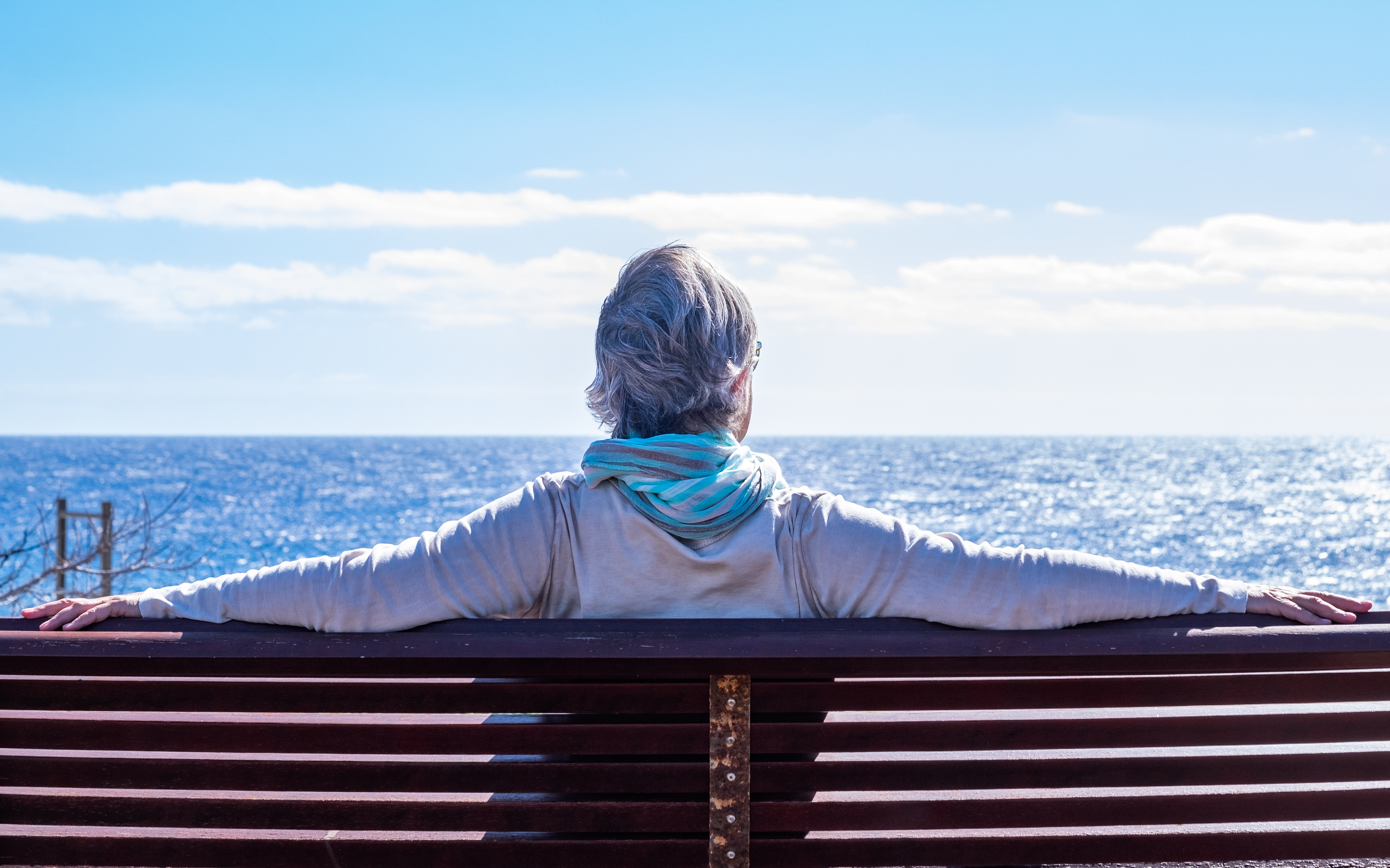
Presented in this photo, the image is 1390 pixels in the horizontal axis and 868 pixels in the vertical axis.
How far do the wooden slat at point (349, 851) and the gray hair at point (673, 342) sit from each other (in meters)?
0.67

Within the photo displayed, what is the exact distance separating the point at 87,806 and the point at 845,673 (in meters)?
1.19

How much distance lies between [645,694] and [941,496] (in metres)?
48.0

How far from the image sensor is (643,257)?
6.03 feet

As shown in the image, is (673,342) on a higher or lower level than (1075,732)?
higher

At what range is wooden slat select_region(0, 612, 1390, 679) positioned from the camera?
4.97 feet

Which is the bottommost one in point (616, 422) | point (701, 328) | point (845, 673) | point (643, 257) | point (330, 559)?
point (845, 673)

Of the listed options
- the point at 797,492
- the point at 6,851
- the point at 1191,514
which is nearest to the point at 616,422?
the point at 797,492

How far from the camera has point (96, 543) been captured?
12.6 m

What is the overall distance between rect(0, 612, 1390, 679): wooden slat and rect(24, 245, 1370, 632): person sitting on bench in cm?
4

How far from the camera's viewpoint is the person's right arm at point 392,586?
5.25 feet

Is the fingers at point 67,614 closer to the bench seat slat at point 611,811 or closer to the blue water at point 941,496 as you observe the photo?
the bench seat slat at point 611,811

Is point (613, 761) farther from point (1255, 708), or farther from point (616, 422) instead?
point (1255, 708)

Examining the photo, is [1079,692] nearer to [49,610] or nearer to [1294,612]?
[1294,612]

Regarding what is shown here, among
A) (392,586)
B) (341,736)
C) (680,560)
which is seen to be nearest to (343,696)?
(341,736)
